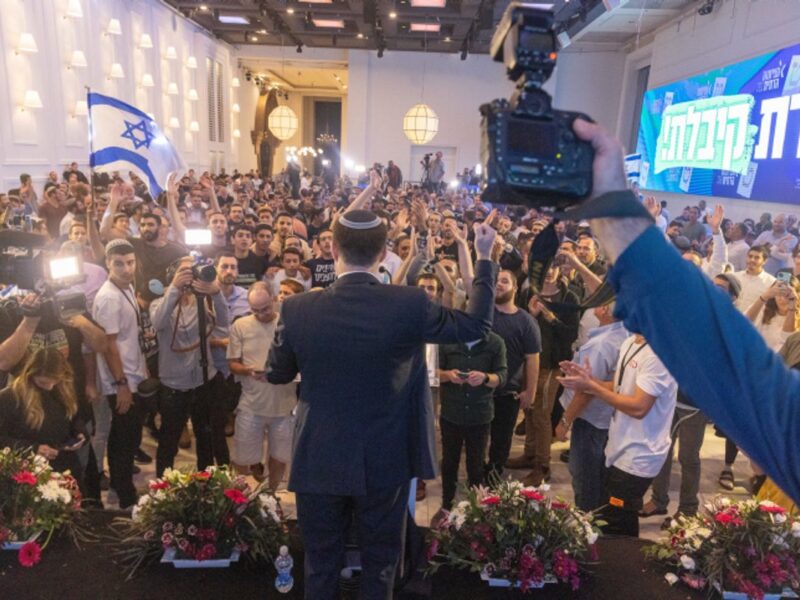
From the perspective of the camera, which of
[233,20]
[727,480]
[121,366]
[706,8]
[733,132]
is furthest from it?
[233,20]

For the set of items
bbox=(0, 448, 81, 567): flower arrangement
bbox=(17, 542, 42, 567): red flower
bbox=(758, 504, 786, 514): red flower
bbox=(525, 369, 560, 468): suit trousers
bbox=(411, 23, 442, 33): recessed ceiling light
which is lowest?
bbox=(525, 369, 560, 468): suit trousers

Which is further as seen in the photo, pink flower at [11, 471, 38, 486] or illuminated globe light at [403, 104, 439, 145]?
→ illuminated globe light at [403, 104, 439, 145]

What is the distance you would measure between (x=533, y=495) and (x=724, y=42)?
13.2 metres

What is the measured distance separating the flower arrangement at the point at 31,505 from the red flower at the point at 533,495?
5.81 ft

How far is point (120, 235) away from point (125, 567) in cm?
402

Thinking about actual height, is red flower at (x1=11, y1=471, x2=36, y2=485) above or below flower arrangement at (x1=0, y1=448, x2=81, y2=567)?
above

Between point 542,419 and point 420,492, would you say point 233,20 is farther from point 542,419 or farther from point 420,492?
point 420,492

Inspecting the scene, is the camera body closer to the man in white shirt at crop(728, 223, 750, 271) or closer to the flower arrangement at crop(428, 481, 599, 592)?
the flower arrangement at crop(428, 481, 599, 592)

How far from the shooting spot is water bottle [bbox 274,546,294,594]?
2.12m

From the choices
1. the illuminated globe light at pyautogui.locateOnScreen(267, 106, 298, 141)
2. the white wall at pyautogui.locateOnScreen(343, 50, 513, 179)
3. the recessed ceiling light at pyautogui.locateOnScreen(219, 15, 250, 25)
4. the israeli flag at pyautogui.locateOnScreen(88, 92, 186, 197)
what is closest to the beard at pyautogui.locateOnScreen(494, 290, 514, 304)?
the israeli flag at pyautogui.locateOnScreen(88, 92, 186, 197)

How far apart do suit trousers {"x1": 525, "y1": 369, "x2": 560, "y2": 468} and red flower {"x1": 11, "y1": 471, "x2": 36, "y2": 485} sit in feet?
11.2

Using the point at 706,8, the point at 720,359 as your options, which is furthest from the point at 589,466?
the point at 706,8

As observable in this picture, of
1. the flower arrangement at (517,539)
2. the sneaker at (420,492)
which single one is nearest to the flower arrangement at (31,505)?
the flower arrangement at (517,539)

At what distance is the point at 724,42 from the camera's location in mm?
12219
